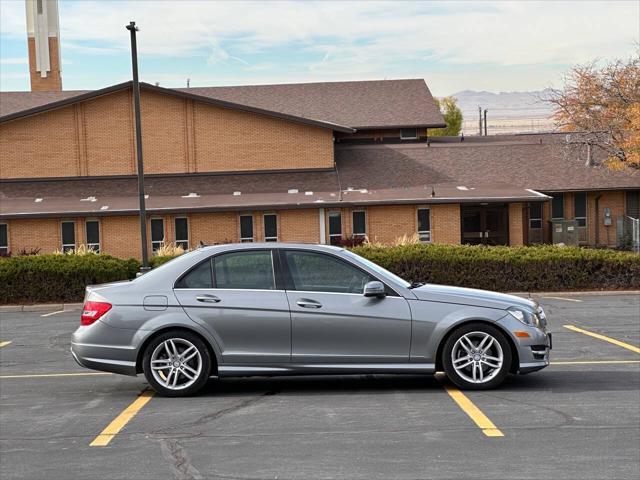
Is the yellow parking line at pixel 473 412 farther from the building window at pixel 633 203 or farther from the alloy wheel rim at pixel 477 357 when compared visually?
the building window at pixel 633 203

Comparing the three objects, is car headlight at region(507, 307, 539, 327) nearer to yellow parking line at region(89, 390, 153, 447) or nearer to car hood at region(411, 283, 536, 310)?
car hood at region(411, 283, 536, 310)

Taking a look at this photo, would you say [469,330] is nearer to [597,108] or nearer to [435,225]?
[435,225]

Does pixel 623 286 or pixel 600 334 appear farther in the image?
pixel 623 286

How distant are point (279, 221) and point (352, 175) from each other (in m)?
4.68

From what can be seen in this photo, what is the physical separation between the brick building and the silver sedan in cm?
2460

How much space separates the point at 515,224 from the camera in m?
35.5

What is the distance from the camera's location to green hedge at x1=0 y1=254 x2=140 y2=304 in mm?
22766

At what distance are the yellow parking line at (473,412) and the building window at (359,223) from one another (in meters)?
25.3

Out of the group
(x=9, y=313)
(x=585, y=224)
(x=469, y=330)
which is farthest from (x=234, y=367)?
(x=585, y=224)

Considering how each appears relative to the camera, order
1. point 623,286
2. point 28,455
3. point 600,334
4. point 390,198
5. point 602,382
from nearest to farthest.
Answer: point 28,455
point 602,382
point 600,334
point 623,286
point 390,198

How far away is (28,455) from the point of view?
7.44 m

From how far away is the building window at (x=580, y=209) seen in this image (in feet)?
129

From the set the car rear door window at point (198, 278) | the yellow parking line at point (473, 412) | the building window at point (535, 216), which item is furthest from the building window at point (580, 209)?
the car rear door window at point (198, 278)

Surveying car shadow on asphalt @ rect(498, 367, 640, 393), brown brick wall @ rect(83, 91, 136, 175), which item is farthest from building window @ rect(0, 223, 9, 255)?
car shadow on asphalt @ rect(498, 367, 640, 393)
